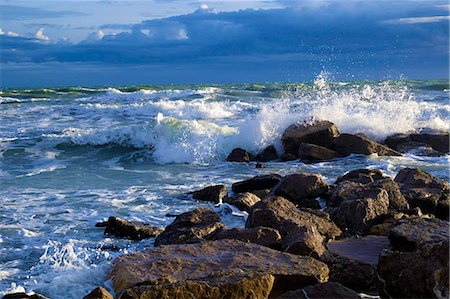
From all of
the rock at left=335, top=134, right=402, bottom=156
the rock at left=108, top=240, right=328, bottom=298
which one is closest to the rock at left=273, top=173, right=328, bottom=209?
the rock at left=108, top=240, right=328, bottom=298

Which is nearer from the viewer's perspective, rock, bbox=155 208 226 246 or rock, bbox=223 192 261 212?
rock, bbox=155 208 226 246

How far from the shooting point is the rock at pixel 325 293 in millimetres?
3287

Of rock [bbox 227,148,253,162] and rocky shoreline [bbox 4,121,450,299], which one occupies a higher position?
rocky shoreline [bbox 4,121,450,299]

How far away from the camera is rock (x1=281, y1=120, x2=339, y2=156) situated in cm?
1135

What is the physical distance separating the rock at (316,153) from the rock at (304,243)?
616 cm

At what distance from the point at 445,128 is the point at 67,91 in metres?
29.3

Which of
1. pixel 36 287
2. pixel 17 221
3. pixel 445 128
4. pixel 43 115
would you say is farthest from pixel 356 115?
pixel 43 115

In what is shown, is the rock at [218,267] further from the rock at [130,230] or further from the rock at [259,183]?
the rock at [259,183]

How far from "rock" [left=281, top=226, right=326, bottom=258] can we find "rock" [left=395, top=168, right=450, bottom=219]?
7.06ft

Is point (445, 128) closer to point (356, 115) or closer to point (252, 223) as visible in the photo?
point (356, 115)

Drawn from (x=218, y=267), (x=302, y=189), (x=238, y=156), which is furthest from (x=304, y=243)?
(x=238, y=156)

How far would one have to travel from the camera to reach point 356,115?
13.5 m

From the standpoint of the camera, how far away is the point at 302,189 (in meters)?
7.03

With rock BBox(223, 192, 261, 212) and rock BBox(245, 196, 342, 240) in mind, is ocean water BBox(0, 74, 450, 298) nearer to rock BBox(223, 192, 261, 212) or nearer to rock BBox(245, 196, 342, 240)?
rock BBox(223, 192, 261, 212)
